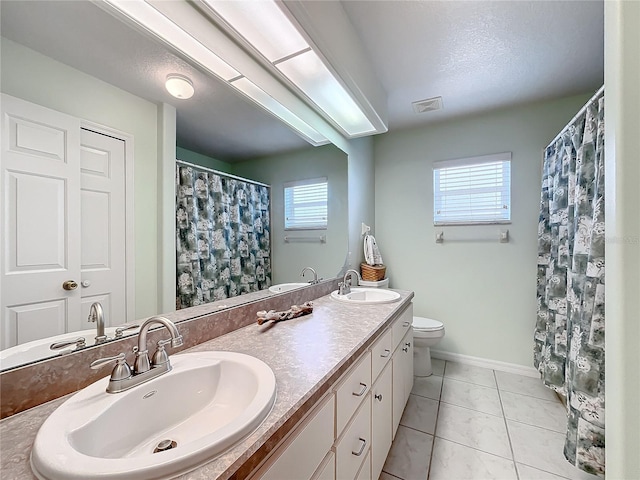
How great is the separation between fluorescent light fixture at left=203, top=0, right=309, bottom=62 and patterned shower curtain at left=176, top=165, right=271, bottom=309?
66 cm

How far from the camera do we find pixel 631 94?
0.65m

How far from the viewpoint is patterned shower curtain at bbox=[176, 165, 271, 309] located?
107cm

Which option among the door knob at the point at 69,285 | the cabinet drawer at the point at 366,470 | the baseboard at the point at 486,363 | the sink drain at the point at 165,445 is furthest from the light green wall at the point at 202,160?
the baseboard at the point at 486,363

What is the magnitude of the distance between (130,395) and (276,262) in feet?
3.09

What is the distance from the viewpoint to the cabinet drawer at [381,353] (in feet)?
3.92

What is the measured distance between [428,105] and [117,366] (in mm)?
2659

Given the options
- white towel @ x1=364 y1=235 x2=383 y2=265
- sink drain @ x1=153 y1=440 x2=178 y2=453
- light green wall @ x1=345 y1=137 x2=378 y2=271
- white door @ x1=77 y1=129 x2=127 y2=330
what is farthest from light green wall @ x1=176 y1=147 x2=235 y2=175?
white towel @ x1=364 y1=235 x2=383 y2=265

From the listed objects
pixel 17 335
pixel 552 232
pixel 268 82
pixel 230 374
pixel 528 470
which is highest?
pixel 268 82

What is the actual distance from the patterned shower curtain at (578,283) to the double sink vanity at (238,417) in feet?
3.07

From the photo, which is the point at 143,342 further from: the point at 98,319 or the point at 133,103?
the point at 133,103

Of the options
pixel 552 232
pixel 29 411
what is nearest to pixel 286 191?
pixel 29 411

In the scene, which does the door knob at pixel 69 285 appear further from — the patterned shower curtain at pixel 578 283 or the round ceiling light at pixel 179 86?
the patterned shower curtain at pixel 578 283

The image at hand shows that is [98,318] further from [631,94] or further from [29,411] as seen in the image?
[631,94]

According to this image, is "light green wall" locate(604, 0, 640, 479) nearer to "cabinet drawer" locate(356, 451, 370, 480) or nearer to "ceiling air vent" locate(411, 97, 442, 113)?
"cabinet drawer" locate(356, 451, 370, 480)
